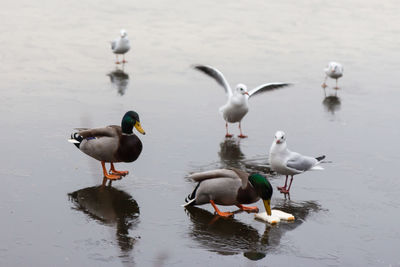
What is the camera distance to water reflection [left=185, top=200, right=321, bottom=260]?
273 inches

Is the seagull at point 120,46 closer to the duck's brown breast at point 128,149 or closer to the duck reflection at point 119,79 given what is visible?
the duck reflection at point 119,79

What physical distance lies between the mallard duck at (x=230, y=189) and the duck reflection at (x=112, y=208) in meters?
0.76

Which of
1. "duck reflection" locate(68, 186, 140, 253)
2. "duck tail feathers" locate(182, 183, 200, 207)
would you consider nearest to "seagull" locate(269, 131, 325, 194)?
"duck tail feathers" locate(182, 183, 200, 207)

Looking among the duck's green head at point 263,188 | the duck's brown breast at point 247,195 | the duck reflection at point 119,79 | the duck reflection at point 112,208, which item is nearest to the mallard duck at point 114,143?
the duck reflection at point 112,208

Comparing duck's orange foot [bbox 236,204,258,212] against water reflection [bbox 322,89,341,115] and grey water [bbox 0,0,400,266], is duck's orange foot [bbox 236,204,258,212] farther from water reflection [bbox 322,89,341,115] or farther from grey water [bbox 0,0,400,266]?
water reflection [bbox 322,89,341,115]

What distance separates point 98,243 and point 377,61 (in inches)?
462

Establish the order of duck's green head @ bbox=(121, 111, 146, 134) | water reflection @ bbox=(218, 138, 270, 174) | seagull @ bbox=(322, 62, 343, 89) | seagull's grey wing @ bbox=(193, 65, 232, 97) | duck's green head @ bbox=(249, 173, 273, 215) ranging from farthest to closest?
seagull @ bbox=(322, 62, 343, 89)
seagull's grey wing @ bbox=(193, 65, 232, 97)
water reflection @ bbox=(218, 138, 270, 174)
duck's green head @ bbox=(121, 111, 146, 134)
duck's green head @ bbox=(249, 173, 273, 215)

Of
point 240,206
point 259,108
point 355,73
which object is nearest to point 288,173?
point 240,206

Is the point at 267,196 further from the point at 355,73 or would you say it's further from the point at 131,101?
the point at 355,73

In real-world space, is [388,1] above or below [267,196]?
above

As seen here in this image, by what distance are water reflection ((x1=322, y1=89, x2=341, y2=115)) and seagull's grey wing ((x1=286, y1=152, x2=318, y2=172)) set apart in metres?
4.10

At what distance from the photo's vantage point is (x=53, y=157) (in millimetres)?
9594

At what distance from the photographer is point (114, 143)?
877 centimetres

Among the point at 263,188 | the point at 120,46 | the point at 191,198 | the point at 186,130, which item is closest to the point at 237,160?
the point at 186,130
